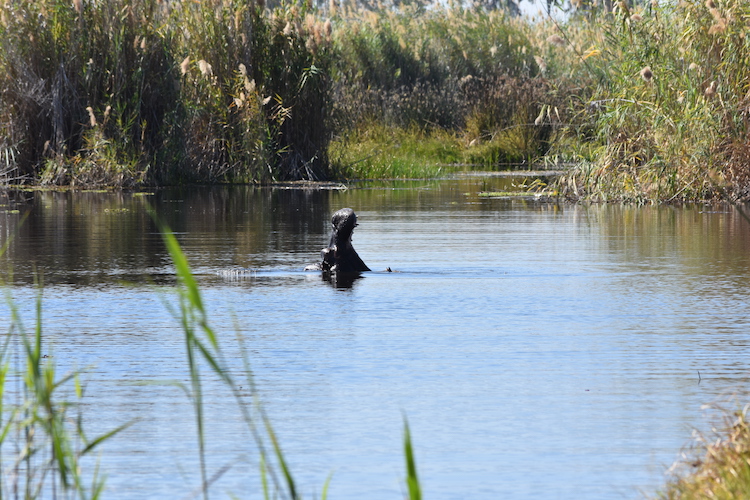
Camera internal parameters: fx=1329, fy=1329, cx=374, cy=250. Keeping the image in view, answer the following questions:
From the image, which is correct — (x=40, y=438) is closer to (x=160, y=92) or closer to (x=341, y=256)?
(x=341, y=256)

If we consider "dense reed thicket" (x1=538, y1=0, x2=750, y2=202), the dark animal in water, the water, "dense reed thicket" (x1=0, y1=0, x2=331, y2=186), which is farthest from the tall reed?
"dense reed thicket" (x1=0, y1=0, x2=331, y2=186)

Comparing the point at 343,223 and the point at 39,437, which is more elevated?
the point at 343,223

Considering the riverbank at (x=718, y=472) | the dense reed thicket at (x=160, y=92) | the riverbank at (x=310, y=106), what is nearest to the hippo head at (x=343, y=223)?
the riverbank at (x=718, y=472)

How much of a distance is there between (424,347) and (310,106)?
14.6m

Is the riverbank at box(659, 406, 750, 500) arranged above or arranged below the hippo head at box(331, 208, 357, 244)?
below

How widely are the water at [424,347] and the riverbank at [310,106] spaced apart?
2749 mm

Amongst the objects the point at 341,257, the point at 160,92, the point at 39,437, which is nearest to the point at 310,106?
the point at 160,92

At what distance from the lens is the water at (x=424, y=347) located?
4.25 metres

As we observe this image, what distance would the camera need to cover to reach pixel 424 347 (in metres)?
6.43

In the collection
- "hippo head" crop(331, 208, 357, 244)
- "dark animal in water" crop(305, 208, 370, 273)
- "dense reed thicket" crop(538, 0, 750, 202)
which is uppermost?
"dense reed thicket" crop(538, 0, 750, 202)

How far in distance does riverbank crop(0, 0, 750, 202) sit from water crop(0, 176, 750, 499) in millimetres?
2749

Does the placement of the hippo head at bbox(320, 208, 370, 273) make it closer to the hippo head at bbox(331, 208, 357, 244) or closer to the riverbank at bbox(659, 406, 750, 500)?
the hippo head at bbox(331, 208, 357, 244)

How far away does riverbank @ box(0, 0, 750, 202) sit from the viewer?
15594 millimetres

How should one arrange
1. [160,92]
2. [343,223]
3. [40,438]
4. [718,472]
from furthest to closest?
[160,92] → [343,223] → [40,438] → [718,472]
